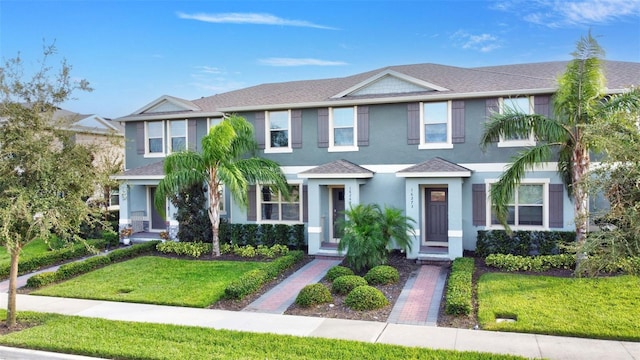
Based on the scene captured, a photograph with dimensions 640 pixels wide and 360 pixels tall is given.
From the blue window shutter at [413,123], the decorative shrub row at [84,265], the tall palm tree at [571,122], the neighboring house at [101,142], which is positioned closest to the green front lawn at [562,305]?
the tall palm tree at [571,122]

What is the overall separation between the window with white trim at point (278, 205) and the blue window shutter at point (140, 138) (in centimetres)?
646

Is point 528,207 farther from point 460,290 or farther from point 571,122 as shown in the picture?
point 460,290

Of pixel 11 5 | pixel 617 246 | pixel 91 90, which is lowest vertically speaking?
pixel 617 246

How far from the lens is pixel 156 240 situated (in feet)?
56.3

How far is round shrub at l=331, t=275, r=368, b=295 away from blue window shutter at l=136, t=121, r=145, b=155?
12606 mm

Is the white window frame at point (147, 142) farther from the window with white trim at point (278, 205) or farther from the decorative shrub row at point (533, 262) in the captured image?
the decorative shrub row at point (533, 262)

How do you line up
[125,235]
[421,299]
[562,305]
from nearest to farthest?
1. [562,305]
2. [421,299]
3. [125,235]

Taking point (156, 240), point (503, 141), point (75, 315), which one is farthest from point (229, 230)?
point (503, 141)

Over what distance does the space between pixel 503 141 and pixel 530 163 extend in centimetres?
262

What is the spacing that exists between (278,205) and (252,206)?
1.06 meters

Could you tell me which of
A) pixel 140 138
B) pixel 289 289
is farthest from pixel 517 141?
pixel 140 138

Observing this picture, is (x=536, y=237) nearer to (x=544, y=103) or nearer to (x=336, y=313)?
(x=544, y=103)

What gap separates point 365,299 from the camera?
944cm

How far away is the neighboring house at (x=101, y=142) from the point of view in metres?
9.34
